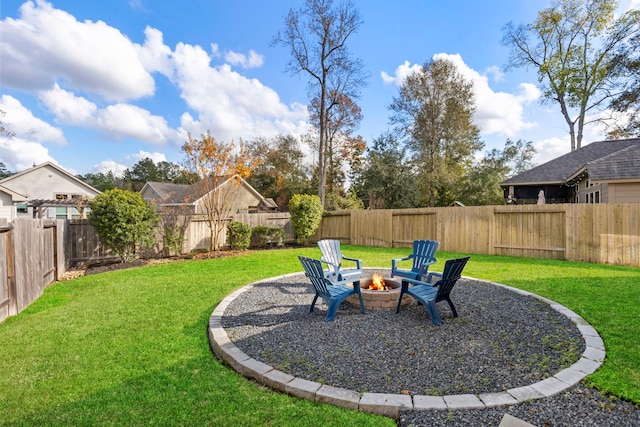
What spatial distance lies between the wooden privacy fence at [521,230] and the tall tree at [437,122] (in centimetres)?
1070

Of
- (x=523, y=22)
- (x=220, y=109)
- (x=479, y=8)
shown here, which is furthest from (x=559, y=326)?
(x=523, y=22)

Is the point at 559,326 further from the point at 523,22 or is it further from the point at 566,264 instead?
the point at 523,22

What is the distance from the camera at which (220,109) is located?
51.4 feet

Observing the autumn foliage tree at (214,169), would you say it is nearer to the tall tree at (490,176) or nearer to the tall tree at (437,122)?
the tall tree at (437,122)

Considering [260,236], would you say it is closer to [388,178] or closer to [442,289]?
[442,289]

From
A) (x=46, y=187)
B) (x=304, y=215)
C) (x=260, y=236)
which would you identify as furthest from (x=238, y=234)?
(x=46, y=187)

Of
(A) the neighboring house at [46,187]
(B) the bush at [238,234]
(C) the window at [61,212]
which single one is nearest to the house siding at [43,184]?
(A) the neighboring house at [46,187]

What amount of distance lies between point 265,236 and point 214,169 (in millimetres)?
3521

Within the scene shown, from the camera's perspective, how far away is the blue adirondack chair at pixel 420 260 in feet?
17.1

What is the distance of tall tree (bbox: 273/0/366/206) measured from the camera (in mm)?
15883

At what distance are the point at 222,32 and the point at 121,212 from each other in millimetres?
7351

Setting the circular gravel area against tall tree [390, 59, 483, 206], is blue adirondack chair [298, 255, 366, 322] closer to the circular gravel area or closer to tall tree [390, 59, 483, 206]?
the circular gravel area

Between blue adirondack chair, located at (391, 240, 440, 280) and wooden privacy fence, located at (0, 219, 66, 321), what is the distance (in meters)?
5.84

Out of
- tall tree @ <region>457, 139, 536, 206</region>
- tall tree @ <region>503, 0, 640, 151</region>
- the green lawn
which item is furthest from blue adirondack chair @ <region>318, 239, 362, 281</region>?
tall tree @ <region>503, 0, 640, 151</region>
